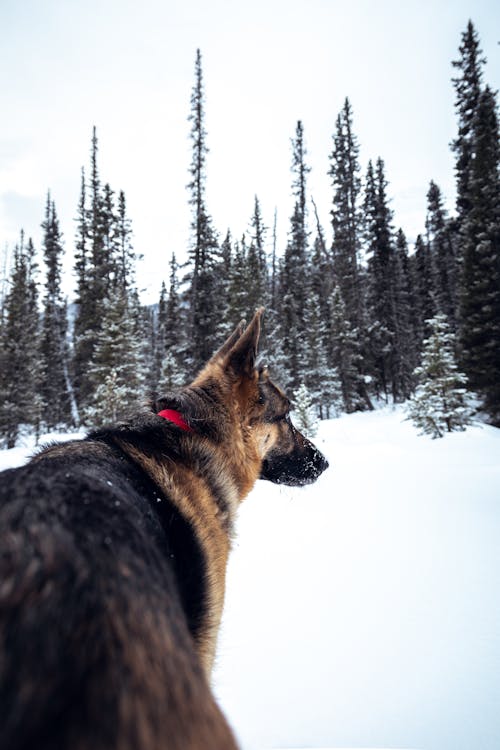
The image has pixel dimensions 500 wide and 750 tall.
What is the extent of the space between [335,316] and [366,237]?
6.80 meters

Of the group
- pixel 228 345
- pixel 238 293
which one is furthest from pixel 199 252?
pixel 228 345

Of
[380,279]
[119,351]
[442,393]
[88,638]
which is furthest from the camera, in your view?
[380,279]

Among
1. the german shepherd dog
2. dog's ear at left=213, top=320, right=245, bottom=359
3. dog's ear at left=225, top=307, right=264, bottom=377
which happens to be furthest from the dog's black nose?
the german shepherd dog

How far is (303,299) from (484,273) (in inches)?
679

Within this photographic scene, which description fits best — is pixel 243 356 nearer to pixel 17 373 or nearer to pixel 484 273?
pixel 484 273

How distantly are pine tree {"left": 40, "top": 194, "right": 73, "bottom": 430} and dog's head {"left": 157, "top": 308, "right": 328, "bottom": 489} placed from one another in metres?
24.6

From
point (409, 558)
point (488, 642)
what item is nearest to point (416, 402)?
point (409, 558)

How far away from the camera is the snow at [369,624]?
2.03 m

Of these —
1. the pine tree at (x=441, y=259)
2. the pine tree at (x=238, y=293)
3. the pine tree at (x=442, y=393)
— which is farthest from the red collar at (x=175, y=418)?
the pine tree at (x=441, y=259)

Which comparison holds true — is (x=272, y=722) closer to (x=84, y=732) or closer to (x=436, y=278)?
(x=84, y=732)

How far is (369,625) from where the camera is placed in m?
2.77

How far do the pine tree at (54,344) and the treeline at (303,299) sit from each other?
0.43ft

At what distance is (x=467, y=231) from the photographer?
685 inches

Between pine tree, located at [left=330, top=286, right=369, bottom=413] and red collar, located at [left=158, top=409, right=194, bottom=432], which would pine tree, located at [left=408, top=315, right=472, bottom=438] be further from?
red collar, located at [left=158, top=409, right=194, bottom=432]
